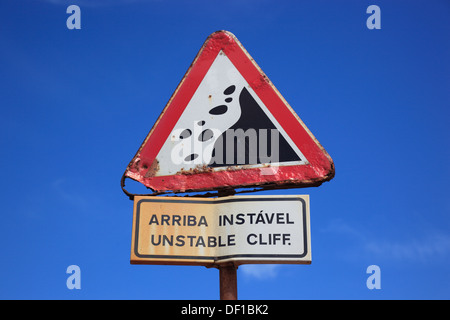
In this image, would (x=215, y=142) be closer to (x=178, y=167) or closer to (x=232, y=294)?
(x=178, y=167)

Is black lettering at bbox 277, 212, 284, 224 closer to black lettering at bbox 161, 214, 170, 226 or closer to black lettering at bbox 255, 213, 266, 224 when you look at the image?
black lettering at bbox 255, 213, 266, 224

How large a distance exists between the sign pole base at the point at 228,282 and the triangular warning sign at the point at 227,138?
27 cm

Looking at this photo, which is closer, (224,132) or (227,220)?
(227,220)

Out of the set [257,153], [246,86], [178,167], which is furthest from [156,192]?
[246,86]

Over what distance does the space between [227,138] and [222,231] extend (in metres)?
0.31

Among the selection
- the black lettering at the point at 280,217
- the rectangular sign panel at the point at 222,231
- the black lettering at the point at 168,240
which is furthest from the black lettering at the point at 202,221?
the black lettering at the point at 280,217

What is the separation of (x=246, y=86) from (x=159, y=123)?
332mm

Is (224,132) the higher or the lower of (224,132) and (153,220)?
the higher

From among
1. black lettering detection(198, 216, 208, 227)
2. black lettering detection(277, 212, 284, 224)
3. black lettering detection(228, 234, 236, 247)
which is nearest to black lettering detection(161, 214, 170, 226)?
black lettering detection(198, 216, 208, 227)

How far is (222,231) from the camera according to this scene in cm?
158

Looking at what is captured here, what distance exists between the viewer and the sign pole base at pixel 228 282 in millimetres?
1547

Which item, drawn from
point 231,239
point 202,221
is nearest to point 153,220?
point 202,221

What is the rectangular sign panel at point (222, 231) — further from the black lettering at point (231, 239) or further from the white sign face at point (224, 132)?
the white sign face at point (224, 132)

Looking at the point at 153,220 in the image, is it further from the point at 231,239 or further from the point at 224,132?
the point at 224,132
